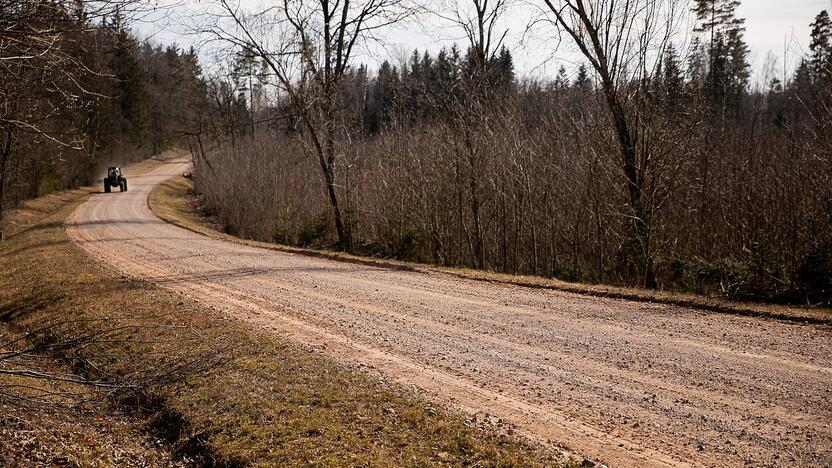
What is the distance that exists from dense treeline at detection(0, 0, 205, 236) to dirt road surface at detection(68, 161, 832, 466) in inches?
156

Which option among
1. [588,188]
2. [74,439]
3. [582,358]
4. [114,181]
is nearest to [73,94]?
[74,439]

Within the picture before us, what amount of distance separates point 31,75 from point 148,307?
4.81 meters

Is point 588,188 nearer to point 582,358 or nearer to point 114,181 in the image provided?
point 582,358

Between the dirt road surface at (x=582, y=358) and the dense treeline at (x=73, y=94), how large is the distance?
156 inches

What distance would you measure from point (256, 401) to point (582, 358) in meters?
3.67

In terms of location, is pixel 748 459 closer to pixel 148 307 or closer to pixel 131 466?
pixel 131 466

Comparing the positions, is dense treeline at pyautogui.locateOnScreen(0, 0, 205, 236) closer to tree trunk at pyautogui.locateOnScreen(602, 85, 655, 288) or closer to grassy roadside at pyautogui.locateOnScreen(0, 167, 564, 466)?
grassy roadside at pyautogui.locateOnScreen(0, 167, 564, 466)

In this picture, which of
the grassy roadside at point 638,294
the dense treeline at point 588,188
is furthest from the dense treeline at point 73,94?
the dense treeline at point 588,188

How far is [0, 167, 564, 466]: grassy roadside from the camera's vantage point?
4.93 metres

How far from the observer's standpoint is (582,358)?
6988 millimetres

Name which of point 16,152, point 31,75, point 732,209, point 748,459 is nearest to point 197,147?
point 16,152

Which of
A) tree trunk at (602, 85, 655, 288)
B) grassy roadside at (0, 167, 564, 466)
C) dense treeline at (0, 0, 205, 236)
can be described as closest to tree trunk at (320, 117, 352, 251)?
dense treeline at (0, 0, 205, 236)

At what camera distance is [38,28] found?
5074 millimetres

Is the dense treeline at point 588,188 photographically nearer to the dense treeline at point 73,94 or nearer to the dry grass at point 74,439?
the dense treeline at point 73,94
